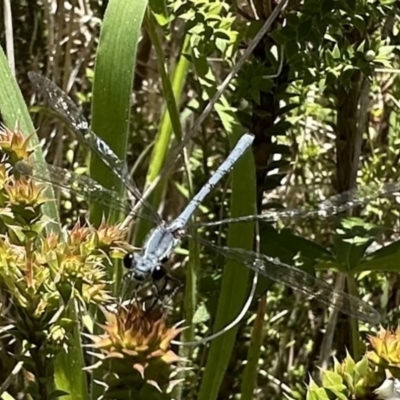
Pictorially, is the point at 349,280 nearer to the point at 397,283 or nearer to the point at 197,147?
the point at 397,283

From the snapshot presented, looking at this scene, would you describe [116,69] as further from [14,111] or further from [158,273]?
[158,273]

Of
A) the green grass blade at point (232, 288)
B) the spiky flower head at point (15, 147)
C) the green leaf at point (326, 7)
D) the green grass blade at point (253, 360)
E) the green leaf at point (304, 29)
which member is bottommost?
the green grass blade at point (253, 360)

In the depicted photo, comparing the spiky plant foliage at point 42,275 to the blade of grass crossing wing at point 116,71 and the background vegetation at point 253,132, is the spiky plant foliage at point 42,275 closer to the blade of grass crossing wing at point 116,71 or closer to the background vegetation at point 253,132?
the background vegetation at point 253,132

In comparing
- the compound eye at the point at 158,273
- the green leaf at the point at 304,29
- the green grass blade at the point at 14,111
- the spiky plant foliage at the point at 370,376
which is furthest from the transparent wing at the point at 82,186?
the spiky plant foliage at the point at 370,376

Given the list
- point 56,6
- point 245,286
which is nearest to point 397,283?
point 245,286

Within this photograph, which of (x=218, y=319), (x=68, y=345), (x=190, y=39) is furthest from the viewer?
(x=190, y=39)

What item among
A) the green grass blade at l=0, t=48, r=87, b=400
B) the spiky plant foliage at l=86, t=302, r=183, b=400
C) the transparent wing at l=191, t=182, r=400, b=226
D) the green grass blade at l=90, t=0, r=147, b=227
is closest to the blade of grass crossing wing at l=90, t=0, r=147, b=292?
the green grass blade at l=90, t=0, r=147, b=227
